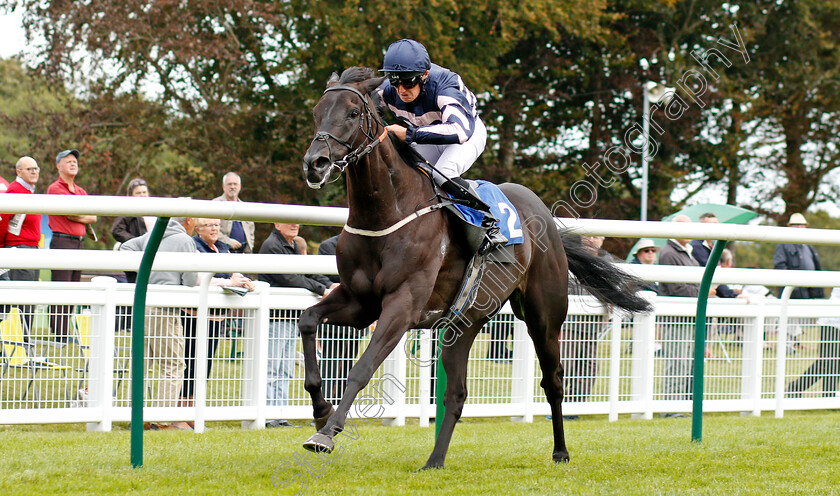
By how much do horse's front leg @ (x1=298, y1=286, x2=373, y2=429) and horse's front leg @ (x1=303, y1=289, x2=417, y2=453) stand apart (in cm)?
21

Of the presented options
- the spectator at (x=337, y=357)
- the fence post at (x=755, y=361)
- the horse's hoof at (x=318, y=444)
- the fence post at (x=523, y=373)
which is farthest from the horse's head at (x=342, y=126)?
the fence post at (x=755, y=361)

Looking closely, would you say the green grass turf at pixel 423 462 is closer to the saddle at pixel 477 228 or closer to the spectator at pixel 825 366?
the saddle at pixel 477 228

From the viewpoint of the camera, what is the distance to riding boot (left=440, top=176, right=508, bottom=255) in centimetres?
436

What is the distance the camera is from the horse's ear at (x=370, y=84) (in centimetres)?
398

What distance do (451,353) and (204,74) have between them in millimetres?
14337

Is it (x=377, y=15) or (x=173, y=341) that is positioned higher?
(x=377, y=15)

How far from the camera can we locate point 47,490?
11.7 ft

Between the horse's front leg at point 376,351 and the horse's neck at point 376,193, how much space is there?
33 centimetres

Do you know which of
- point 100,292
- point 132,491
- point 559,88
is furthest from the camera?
point 559,88

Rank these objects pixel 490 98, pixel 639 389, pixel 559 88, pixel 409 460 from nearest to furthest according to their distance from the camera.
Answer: pixel 409 460 → pixel 639 389 → pixel 490 98 → pixel 559 88

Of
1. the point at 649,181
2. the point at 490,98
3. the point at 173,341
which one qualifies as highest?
the point at 490,98

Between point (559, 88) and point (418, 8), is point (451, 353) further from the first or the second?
point (559, 88)

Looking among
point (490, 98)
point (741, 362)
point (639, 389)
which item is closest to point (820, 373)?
point (741, 362)

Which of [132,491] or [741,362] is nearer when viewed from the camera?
[132,491]
